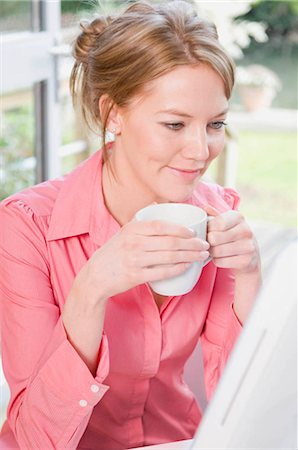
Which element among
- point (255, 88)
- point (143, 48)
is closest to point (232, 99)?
point (255, 88)

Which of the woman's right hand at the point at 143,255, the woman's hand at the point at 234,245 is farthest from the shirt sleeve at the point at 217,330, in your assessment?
the woman's right hand at the point at 143,255

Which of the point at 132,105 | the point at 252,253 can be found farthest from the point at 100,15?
the point at 252,253

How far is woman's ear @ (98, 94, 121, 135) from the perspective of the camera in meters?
1.39

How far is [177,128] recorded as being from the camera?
1.29m

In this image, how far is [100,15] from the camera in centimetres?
145

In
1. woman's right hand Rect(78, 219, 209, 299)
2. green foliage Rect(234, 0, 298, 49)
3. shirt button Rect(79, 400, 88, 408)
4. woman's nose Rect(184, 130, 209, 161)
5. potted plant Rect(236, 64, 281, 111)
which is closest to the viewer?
woman's right hand Rect(78, 219, 209, 299)

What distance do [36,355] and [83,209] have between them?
0.29 metres

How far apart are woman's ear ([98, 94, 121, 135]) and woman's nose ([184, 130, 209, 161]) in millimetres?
163

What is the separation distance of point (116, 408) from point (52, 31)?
6.36 feet

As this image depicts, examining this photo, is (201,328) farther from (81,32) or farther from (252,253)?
(81,32)

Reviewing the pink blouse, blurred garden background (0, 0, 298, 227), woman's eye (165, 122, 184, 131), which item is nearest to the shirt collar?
the pink blouse

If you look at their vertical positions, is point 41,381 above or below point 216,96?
below

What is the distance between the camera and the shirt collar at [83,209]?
54.0 inches

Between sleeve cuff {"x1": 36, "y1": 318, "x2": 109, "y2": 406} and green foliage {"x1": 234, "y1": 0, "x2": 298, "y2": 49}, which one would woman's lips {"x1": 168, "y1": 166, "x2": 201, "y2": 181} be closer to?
sleeve cuff {"x1": 36, "y1": 318, "x2": 109, "y2": 406}
